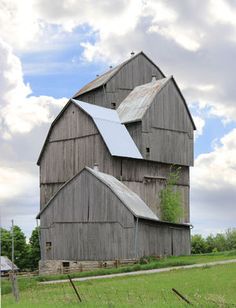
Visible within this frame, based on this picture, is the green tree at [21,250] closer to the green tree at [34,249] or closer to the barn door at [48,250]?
the green tree at [34,249]

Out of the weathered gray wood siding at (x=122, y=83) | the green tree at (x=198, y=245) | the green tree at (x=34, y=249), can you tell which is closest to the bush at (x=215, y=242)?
the green tree at (x=198, y=245)

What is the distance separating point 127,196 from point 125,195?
0.33 metres

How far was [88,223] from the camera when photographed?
1833 inches

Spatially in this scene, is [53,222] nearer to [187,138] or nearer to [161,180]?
[161,180]

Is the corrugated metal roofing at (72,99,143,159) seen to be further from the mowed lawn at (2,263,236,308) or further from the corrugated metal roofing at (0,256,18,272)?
A: the corrugated metal roofing at (0,256,18,272)

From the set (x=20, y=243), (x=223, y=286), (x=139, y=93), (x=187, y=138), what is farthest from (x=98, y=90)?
(x=223, y=286)

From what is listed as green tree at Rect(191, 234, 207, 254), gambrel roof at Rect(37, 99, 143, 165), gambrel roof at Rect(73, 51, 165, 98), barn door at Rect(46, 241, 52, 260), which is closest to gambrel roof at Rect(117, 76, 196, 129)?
gambrel roof at Rect(37, 99, 143, 165)

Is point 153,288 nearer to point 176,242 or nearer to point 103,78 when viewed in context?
point 176,242

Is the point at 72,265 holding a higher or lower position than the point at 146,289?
lower

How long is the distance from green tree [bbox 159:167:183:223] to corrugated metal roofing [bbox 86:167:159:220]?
3.89 meters

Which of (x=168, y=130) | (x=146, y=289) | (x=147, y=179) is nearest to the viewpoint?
(x=146, y=289)

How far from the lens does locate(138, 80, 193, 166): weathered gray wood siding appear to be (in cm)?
5331

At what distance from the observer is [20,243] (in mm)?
Result: 77062

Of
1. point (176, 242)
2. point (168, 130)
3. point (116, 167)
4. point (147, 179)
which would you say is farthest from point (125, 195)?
point (168, 130)
